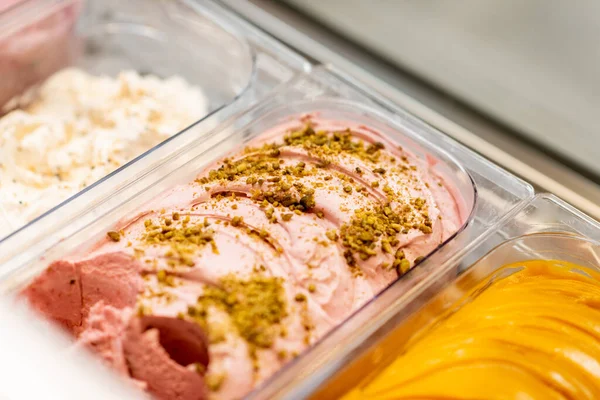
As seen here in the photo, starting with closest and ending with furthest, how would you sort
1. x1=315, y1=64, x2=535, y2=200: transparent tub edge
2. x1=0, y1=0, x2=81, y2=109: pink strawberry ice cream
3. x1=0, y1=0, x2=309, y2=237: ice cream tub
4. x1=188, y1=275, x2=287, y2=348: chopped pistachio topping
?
x1=188, y1=275, x2=287, y2=348: chopped pistachio topping
x1=315, y1=64, x2=535, y2=200: transparent tub edge
x1=0, y1=0, x2=309, y2=237: ice cream tub
x1=0, y1=0, x2=81, y2=109: pink strawberry ice cream

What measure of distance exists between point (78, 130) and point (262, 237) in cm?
79

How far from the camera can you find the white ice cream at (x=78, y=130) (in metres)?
1.61

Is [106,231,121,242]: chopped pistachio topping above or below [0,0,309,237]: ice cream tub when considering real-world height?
below

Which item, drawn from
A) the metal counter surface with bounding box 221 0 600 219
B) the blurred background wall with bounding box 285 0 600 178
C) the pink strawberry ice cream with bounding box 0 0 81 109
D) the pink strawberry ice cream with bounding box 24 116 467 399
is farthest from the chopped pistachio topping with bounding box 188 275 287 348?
the pink strawberry ice cream with bounding box 0 0 81 109

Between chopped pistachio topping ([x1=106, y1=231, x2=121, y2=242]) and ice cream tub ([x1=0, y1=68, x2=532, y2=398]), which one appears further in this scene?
chopped pistachio topping ([x1=106, y1=231, x2=121, y2=242])

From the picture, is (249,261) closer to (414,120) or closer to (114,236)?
(114,236)

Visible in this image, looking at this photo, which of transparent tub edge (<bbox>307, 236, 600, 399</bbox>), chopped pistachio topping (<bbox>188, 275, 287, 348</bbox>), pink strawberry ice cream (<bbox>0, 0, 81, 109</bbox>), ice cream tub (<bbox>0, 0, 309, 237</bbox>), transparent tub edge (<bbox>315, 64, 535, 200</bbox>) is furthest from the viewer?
pink strawberry ice cream (<bbox>0, 0, 81, 109</bbox>)

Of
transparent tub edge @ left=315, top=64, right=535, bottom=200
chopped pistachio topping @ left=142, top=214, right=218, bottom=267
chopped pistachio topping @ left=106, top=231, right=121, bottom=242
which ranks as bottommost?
chopped pistachio topping @ left=142, top=214, right=218, bottom=267

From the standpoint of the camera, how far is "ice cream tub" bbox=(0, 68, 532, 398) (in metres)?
1.11

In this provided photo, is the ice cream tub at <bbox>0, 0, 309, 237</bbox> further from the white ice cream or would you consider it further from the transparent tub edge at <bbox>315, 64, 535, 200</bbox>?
the transparent tub edge at <bbox>315, 64, 535, 200</bbox>

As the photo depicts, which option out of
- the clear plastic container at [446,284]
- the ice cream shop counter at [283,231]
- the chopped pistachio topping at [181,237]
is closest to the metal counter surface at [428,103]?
the ice cream shop counter at [283,231]

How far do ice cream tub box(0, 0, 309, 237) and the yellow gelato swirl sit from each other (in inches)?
30.8

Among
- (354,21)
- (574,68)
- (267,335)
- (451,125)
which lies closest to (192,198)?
(267,335)

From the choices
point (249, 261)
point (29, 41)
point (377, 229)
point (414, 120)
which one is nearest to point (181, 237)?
point (249, 261)
